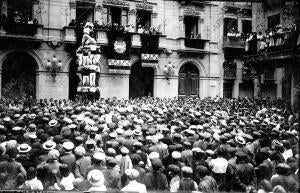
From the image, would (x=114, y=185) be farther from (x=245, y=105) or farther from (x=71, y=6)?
(x=71, y=6)

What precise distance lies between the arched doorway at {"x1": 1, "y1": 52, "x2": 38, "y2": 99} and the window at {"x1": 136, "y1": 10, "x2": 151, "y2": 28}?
25.9 ft

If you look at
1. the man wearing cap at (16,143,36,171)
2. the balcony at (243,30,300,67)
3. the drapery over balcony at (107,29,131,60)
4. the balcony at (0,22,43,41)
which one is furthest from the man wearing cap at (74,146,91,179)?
the drapery over balcony at (107,29,131,60)

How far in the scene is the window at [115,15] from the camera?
23.0 m

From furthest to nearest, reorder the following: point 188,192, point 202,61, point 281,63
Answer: point 202,61
point 281,63
point 188,192

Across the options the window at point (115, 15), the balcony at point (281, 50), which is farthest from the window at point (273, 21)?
the window at point (115, 15)

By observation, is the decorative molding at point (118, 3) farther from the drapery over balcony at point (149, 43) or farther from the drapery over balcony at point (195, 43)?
the drapery over balcony at point (195, 43)

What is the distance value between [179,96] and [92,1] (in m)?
9.22

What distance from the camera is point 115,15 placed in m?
23.5

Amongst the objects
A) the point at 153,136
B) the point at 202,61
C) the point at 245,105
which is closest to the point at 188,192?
the point at 153,136

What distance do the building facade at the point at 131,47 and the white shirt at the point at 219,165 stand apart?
1048 cm

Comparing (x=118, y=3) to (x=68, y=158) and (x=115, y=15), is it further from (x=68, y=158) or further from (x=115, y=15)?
(x=68, y=158)

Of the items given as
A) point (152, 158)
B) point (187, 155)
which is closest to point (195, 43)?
point (187, 155)

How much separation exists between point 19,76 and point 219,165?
13692 millimetres

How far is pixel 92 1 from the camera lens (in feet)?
74.3
